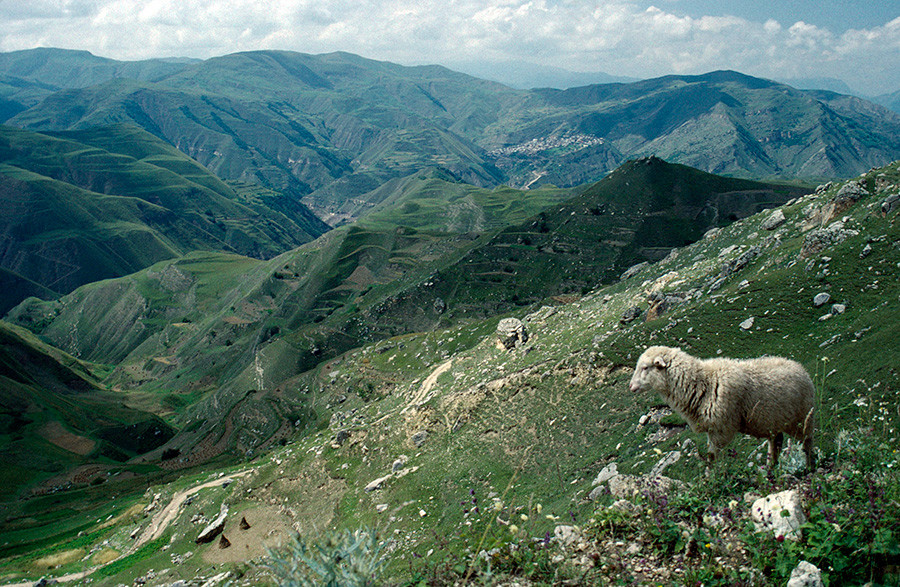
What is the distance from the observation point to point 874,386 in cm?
1427

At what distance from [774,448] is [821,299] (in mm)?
16302

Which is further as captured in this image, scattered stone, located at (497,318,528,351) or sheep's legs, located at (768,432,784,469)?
scattered stone, located at (497,318,528,351)

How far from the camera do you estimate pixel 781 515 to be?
7113mm

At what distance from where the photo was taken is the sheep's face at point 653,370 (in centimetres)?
1205

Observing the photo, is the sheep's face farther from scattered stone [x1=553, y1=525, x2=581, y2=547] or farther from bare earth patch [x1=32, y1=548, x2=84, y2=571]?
bare earth patch [x1=32, y1=548, x2=84, y2=571]

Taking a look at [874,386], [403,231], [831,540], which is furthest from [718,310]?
[403,231]

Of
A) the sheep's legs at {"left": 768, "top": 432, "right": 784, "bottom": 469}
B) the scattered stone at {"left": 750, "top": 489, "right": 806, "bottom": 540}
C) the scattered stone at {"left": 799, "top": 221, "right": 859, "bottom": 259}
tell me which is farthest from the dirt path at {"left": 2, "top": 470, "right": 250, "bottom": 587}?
the scattered stone at {"left": 799, "top": 221, "right": 859, "bottom": 259}

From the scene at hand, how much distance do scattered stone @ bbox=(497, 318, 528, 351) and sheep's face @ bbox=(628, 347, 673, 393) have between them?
31112mm

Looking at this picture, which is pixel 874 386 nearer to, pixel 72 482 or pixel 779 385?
pixel 779 385

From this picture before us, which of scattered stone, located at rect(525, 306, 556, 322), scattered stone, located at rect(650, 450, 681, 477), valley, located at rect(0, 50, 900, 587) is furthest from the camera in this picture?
scattered stone, located at rect(525, 306, 556, 322)

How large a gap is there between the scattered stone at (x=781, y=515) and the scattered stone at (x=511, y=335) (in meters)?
35.8

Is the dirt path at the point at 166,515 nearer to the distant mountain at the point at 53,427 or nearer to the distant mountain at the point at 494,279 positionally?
the distant mountain at the point at 494,279

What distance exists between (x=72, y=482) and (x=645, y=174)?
120 metres

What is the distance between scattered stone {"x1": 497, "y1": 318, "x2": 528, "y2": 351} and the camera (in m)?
44.3
